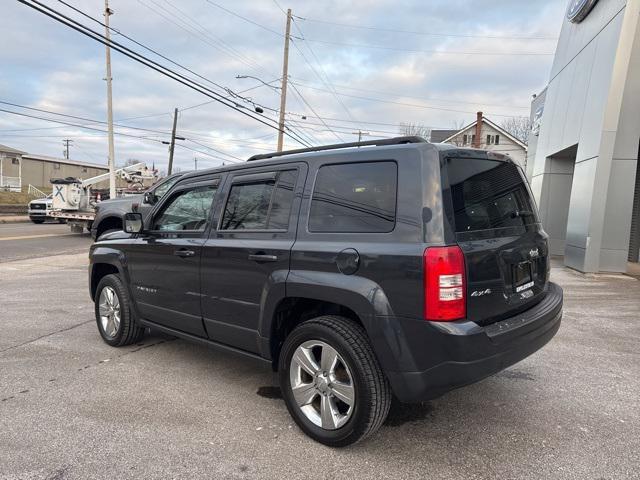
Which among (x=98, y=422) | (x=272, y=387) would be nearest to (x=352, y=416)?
(x=272, y=387)

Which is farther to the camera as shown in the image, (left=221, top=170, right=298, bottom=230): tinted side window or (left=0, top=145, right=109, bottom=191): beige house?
(left=0, top=145, right=109, bottom=191): beige house

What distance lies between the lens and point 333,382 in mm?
2879

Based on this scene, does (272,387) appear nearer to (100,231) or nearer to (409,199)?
(409,199)

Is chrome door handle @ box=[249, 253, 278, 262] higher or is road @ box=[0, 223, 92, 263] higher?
chrome door handle @ box=[249, 253, 278, 262]

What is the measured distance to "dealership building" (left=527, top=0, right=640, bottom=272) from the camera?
32.9 feet

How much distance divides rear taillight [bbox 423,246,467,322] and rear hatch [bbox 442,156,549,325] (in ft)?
0.31

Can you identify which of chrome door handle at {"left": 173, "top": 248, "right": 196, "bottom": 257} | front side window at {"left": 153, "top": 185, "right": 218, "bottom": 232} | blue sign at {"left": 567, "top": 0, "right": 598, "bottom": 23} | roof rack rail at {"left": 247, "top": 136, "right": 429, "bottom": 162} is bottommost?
chrome door handle at {"left": 173, "top": 248, "right": 196, "bottom": 257}


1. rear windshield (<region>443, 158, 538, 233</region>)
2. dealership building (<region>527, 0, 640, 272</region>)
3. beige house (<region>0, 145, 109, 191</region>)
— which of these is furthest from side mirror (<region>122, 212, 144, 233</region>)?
beige house (<region>0, 145, 109, 191</region>)

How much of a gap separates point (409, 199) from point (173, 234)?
2.31m

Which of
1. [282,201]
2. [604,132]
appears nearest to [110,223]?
[282,201]

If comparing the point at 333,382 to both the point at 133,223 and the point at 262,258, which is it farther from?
the point at 133,223

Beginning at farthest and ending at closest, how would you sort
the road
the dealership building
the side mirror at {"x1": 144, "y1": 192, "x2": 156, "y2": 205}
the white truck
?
the white truck < the road < the side mirror at {"x1": 144, "y1": 192, "x2": 156, "y2": 205} < the dealership building

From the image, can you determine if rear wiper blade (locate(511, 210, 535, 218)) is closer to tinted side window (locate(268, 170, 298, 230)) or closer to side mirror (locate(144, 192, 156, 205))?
tinted side window (locate(268, 170, 298, 230))

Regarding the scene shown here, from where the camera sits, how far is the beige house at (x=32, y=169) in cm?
4778
